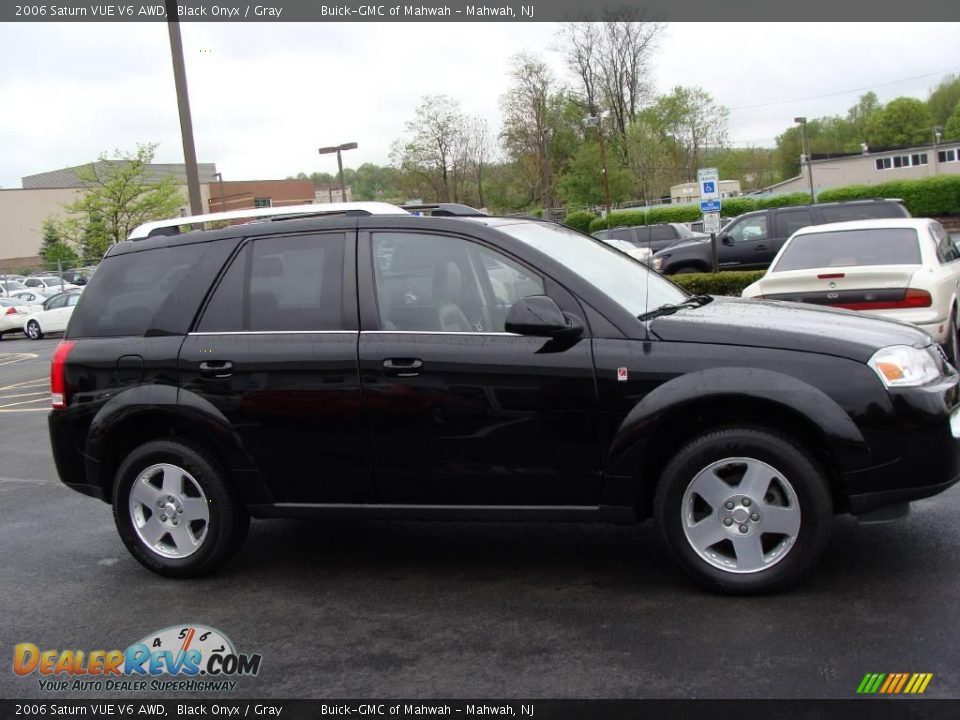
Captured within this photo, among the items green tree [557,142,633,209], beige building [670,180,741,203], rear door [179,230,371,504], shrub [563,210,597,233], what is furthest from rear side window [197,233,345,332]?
beige building [670,180,741,203]

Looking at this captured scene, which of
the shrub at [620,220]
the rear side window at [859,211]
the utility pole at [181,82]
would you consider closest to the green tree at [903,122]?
the shrub at [620,220]

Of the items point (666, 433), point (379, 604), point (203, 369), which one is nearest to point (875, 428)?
point (666, 433)

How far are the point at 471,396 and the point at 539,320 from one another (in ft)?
1.70

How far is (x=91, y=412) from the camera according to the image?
5.30 metres

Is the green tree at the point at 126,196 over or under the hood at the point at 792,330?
over

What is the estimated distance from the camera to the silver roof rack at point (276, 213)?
17.3 feet

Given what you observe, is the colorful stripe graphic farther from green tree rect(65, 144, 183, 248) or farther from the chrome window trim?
green tree rect(65, 144, 183, 248)

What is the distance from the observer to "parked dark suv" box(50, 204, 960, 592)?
4.21 m

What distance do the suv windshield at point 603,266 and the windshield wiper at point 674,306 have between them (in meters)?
0.04

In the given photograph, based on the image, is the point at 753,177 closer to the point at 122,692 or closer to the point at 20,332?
the point at 20,332

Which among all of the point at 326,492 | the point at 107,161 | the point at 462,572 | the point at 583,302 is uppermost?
the point at 107,161

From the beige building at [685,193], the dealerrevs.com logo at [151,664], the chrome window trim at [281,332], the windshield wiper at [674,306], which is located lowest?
the dealerrevs.com logo at [151,664]

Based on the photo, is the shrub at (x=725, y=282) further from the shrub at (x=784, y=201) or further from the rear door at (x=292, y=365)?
the shrub at (x=784, y=201)

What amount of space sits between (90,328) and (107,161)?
1640 inches
